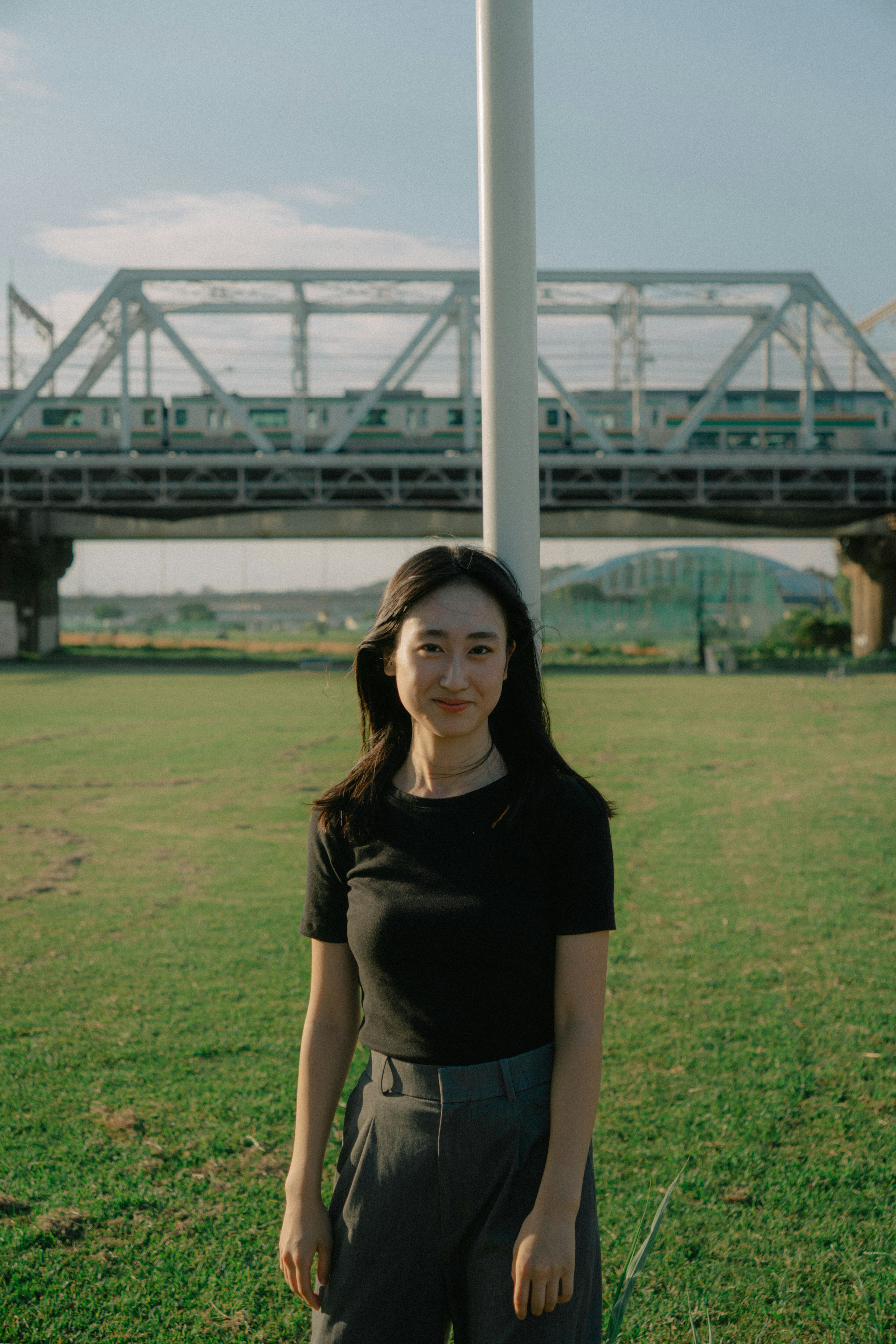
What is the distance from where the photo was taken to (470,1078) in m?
1.75

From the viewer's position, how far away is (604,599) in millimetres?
44844

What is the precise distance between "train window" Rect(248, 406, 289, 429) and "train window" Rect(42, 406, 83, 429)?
6.84 m

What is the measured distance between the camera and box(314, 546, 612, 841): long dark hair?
189cm

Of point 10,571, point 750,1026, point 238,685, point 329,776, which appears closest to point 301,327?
point 10,571

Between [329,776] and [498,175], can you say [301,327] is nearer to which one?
[329,776]

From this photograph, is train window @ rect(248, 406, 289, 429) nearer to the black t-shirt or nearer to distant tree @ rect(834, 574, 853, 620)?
distant tree @ rect(834, 574, 853, 620)

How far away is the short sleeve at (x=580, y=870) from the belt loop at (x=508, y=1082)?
249 mm

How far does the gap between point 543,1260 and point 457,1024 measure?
1.28ft

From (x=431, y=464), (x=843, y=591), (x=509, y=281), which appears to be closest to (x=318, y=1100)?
(x=509, y=281)

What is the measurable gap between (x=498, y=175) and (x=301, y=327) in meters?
42.8

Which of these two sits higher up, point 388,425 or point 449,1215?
point 388,425

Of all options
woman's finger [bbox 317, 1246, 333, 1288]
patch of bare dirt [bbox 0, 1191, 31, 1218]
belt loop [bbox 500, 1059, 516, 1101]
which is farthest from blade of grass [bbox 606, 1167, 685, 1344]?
patch of bare dirt [bbox 0, 1191, 31, 1218]

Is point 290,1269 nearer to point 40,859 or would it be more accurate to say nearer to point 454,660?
point 454,660

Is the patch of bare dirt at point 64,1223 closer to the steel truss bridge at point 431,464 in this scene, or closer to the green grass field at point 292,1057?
the green grass field at point 292,1057
